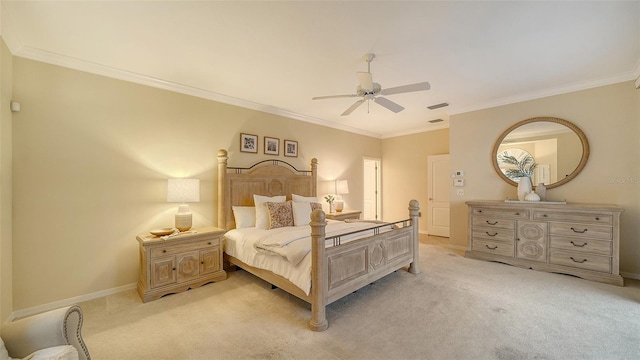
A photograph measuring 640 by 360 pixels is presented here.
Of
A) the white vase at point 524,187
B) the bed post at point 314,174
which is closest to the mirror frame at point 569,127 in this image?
the white vase at point 524,187

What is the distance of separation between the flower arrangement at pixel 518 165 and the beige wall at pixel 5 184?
654cm

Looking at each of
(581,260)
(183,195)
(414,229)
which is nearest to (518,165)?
(581,260)

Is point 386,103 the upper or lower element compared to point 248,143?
upper

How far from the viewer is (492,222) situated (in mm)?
4129

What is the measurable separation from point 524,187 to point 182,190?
5215 millimetres

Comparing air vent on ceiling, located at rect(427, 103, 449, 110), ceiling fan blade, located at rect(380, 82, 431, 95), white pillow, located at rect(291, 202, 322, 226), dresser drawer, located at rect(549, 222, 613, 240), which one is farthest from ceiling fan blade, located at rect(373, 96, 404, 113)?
dresser drawer, located at rect(549, 222, 613, 240)

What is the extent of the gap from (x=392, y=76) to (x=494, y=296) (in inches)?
117

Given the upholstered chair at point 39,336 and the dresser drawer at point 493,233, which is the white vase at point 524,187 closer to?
the dresser drawer at point 493,233

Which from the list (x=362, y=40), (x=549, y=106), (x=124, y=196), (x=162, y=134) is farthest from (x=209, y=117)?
(x=549, y=106)

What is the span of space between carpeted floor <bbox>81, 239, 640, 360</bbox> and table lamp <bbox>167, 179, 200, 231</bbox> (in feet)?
2.85

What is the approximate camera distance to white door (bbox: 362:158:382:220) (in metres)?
7.17

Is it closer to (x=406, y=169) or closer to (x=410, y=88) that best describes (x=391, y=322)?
(x=410, y=88)

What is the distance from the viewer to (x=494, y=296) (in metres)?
2.93

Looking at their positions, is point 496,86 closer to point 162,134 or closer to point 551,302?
point 551,302
